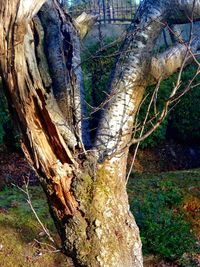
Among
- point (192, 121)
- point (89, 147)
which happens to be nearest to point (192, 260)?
point (89, 147)

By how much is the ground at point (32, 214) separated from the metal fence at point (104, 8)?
2242 mm

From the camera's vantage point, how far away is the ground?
15.0 feet

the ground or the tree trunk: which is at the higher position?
the tree trunk

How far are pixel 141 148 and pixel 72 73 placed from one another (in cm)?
476

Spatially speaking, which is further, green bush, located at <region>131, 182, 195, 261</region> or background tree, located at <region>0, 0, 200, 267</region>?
green bush, located at <region>131, 182, 195, 261</region>

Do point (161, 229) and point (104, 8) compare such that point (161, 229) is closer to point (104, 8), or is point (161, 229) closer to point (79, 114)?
point (79, 114)

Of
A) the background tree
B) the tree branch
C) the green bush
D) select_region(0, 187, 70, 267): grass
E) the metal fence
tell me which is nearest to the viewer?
the background tree

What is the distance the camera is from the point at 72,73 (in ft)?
10.8

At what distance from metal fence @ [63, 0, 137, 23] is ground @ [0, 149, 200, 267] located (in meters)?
2.24

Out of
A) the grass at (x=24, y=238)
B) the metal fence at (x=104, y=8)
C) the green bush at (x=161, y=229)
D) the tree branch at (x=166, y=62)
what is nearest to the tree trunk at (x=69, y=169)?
the tree branch at (x=166, y=62)

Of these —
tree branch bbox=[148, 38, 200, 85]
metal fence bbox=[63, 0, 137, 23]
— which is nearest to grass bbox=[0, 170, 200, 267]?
tree branch bbox=[148, 38, 200, 85]

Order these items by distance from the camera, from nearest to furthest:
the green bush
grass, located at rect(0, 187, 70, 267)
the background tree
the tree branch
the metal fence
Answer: the background tree < the tree branch < grass, located at rect(0, 187, 70, 267) < the green bush < the metal fence

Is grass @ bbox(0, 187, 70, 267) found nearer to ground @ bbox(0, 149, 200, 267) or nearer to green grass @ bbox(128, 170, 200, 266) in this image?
ground @ bbox(0, 149, 200, 267)

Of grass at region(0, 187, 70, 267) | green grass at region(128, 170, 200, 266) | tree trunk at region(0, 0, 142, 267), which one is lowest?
green grass at region(128, 170, 200, 266)
